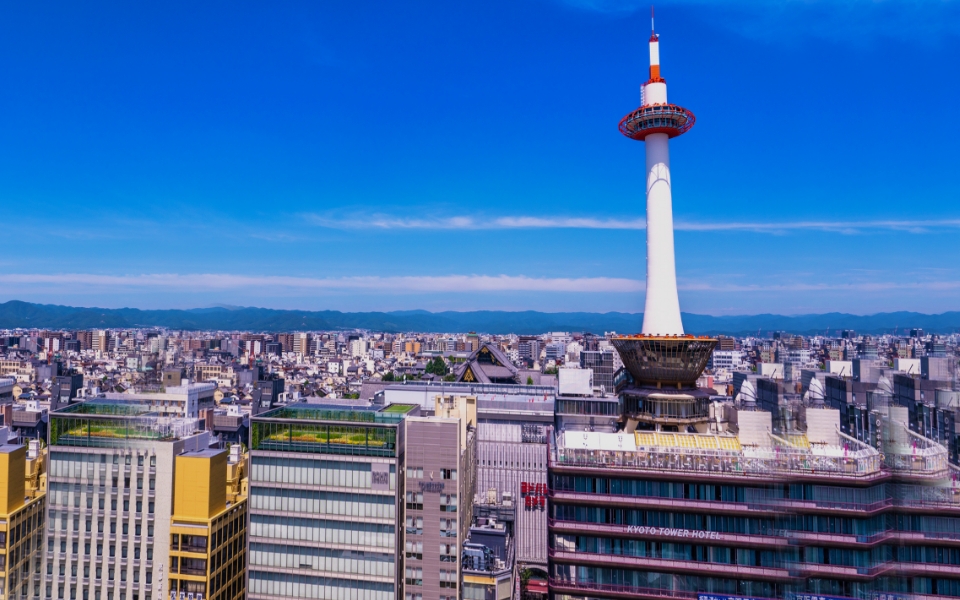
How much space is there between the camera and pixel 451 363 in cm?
15438

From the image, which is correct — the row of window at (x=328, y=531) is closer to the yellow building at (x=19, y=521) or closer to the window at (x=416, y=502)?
the window at (x=416, y=502)

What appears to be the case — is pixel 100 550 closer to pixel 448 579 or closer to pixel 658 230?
pixel 448 579

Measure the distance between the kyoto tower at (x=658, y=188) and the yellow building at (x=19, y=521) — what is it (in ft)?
113

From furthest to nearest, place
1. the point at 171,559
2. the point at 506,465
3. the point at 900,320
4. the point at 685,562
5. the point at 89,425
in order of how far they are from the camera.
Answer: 1. the point at 506,465
2. the point at 900,320
3. the point at 89,425
4. the point at 171,559
5. the point at 685,562

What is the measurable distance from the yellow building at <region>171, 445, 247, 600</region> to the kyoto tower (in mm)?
25697

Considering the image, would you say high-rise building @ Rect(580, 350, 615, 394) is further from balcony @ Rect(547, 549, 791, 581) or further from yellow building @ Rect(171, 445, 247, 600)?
yellow building @ Rect(171, 445, 247, 600)

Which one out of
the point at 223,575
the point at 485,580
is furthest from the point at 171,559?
the point at 485,580

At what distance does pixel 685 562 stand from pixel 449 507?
11.1m

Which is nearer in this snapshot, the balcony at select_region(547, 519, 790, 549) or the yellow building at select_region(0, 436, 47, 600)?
the balcony at select_region(547, 519, 790, 549)

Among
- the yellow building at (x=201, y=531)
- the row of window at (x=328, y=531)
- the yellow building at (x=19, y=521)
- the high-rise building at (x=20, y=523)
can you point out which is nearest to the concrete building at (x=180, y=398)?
the high-rise building at (x=20, y=523)

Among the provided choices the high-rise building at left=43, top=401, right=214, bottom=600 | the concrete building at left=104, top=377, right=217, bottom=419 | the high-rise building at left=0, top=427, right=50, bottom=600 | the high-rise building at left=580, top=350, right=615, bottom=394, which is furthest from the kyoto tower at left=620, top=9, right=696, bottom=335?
the concrete building at left=104, top=377, right=217, bottom=419

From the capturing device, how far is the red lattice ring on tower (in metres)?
38.2

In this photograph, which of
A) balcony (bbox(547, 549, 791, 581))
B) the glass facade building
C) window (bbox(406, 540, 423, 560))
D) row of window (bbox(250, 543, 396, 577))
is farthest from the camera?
window (bbox(406, 540, 423, 560))

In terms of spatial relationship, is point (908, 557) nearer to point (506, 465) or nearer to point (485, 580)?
point (485, 580)
